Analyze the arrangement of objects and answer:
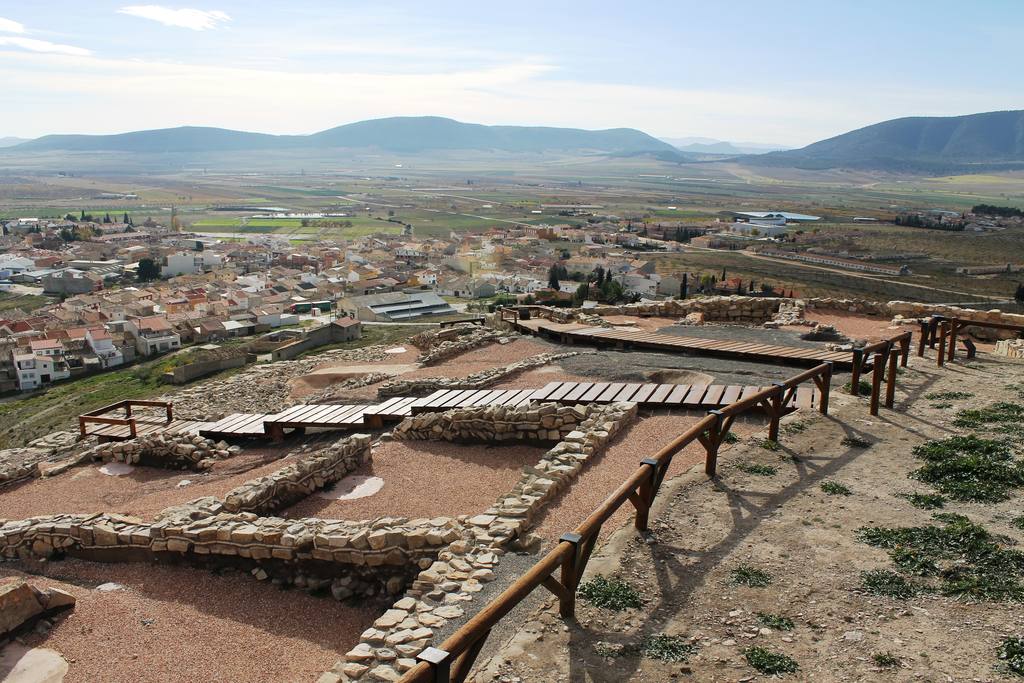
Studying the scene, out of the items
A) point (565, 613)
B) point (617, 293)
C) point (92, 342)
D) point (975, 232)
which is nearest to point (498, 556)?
point (565, 613)

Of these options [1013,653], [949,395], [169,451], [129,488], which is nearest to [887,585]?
[1013,653]

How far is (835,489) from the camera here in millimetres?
7320

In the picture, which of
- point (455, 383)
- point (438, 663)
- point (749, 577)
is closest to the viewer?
point (438, 663)

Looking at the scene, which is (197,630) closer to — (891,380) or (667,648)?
(667,648)

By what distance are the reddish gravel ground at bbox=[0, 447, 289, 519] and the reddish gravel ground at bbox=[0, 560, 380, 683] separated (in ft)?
7.42

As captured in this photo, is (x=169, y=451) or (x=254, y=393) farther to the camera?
(x=254, y=393)

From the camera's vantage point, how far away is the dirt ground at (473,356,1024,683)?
469 cm

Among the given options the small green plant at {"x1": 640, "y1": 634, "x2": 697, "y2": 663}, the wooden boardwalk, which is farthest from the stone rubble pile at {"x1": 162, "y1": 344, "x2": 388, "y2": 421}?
the small green plant at {"x1": 640, "y1": 634, "x2": 697, "y2": 663}

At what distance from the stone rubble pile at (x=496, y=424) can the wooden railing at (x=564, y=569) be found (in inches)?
113

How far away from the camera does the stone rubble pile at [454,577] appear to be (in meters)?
5.11

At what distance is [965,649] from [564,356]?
1209cm

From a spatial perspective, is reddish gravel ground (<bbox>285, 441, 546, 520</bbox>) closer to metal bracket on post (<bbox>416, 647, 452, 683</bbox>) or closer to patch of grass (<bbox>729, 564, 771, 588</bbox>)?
patch of grass (<bbox>729, 564, 771, 588</bbox>)

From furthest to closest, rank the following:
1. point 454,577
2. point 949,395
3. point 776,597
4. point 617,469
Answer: point 949,395 → point 617,469 → point 454,577 → point 776,597

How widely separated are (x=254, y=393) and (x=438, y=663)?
19771 millimetres
